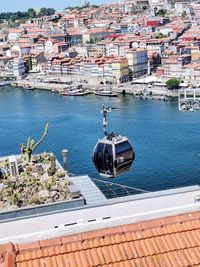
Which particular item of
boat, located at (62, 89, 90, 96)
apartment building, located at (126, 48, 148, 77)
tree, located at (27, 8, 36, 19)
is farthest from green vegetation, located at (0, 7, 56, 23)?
boat, located at (62, 89, 90, 96)

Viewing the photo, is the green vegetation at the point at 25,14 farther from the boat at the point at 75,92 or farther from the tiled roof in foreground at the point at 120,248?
the tiled roof in foreground at the point at 120,248

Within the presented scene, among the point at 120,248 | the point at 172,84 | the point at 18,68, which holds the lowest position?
the point at 18,68

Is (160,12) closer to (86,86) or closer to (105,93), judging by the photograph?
(86,86)

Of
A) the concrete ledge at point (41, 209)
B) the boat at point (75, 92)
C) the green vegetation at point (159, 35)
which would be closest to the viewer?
the concrete ledge at point (41, 209)

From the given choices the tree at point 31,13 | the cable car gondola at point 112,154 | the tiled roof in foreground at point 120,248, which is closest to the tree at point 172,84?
the cable car gondola at point 112,154

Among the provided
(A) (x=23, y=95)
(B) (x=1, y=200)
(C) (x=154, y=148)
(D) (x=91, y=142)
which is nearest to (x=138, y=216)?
(B) (x=1, y=200)

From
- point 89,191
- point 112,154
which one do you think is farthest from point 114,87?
point 112,154
